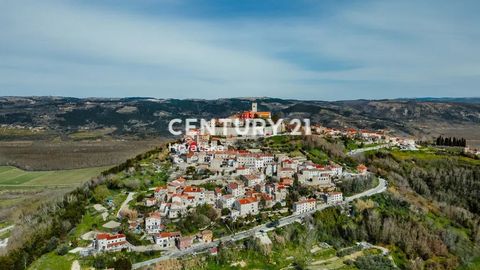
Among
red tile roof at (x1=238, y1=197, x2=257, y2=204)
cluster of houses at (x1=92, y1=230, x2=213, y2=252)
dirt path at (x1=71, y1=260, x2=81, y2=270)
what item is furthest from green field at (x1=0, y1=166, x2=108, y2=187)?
dirt path at (x1=71, y1=260, x2=81, y2=270)

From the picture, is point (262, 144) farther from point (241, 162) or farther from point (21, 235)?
point (21, 235)

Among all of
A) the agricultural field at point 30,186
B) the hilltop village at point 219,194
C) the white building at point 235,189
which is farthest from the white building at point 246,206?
the agricultural field at point 30,186

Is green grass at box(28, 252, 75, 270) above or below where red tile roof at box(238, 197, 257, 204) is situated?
below

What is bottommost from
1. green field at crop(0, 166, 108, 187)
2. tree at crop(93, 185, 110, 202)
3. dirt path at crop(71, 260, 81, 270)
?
green field at crop(0, 166, 108, 187)

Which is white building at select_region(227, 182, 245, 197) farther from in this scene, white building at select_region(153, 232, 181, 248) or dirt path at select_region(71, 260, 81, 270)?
dirt path at select_region(71, 260, 81, 270)

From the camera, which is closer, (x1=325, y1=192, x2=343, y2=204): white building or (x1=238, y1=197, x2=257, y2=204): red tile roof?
(x1=238, y1=197, x2=257, y2=204): red tile roof

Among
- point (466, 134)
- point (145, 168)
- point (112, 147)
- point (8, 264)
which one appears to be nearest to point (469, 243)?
point (145, 168)

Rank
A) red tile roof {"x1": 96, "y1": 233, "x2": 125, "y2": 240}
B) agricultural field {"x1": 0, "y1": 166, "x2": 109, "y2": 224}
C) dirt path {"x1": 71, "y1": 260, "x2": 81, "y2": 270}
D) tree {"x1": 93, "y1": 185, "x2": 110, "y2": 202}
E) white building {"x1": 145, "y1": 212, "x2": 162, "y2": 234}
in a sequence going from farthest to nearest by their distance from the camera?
agricultural field {"x1": 0, "y1": 166, "x2": 109, "y2": 224} → tree {"x1": 93, "y1": 185, "x2": 110, "y2": 202} → white building {"x1": 145, "y1": 212, "x2": 162, "y2": 234} → red tile roof {"x1": 96, "y1": 233, "x2": 125, "y2": 240} → dirt path {"x1": 71, "y1": 260, "x2": 81, "y2": 270}

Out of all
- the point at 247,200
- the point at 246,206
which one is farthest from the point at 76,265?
the point at 247,200
